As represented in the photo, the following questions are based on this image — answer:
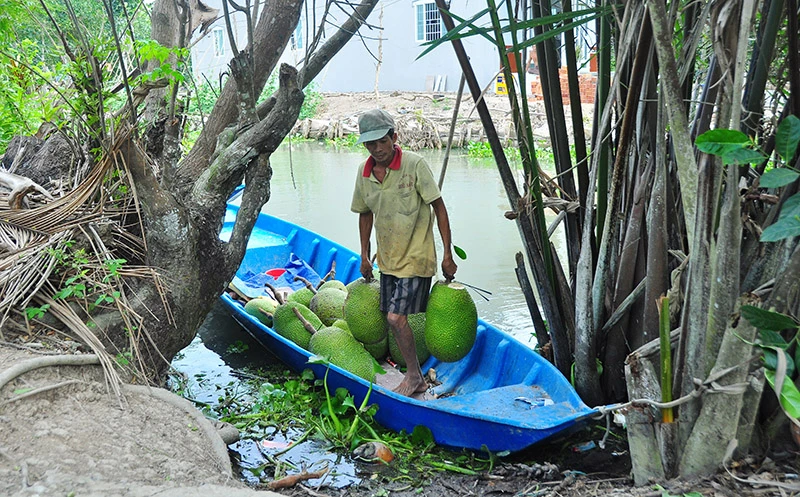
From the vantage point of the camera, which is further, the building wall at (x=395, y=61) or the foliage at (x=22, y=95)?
the building wall at (x=395, y=61)

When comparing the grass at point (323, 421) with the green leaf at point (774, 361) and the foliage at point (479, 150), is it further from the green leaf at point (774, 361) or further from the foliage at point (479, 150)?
the foliage at point (479, 150)

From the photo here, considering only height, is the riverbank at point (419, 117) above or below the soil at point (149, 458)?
above

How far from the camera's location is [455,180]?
11.6 meters

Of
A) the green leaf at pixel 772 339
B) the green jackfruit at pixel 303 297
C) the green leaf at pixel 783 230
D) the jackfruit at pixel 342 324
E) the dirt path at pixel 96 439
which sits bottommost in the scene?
the jackfruit at pixel 342 324

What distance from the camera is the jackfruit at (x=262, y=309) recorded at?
493 centimetres

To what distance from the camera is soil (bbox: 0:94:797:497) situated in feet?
7.05

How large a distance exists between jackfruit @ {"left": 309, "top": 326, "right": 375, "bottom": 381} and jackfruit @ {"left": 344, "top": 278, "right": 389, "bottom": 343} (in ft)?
0.25

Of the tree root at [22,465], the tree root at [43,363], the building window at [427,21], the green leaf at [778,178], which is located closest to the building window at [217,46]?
the tree root at [43,363]

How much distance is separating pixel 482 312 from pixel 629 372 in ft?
11.5

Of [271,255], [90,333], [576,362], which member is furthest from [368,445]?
[271,255]

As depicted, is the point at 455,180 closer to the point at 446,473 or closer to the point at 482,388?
the point at 482,388

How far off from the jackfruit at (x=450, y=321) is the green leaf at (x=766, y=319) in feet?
5.89

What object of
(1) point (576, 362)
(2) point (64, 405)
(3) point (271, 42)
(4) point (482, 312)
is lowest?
(4) point (482, 312)

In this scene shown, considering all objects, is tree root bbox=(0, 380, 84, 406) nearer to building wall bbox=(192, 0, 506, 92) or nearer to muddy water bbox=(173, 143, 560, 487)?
muddy water bbox=(173, 143, 560, 487)
